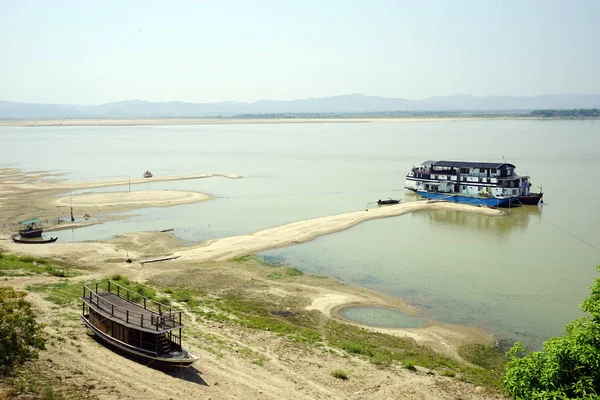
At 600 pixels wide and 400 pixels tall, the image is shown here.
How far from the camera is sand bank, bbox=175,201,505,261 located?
4644 cm

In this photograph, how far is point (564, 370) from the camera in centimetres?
1600

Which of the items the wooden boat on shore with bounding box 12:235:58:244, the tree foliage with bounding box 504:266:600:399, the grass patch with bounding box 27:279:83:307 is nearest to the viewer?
the tree foliage with bounding box 504:266:600:399

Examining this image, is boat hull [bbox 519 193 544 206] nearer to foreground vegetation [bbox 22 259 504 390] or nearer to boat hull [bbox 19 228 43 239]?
foreground vegetation [bbox 22 259 504 390]

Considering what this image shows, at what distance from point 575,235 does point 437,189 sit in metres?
26.3

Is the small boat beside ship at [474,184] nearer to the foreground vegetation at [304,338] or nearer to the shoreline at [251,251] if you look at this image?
the shoreline at [251,251]

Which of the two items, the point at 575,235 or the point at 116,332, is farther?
the point at 575,235

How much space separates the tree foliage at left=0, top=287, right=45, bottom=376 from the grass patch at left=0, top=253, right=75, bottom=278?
601 inches

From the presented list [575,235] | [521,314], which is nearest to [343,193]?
[575,235]

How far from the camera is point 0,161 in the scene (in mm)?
122875

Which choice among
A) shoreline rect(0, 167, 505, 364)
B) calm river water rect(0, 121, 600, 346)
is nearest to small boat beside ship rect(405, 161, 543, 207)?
calm river water rect(0, 121, 600, 346)

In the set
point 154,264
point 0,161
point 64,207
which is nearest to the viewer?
point 154,264

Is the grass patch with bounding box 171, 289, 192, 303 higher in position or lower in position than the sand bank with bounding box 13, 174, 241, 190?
lower

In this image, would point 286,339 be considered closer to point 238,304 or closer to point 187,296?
point 238,304

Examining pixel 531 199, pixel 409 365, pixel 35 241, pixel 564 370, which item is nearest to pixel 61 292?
pixel 409 365
